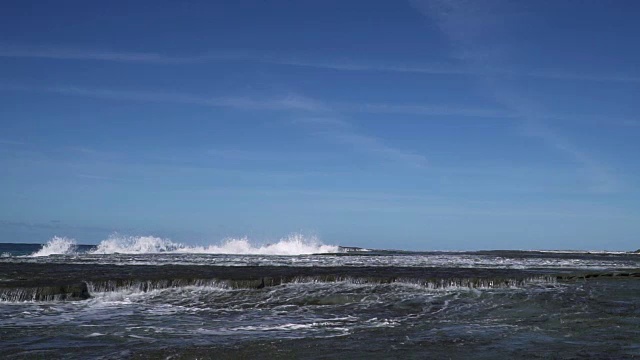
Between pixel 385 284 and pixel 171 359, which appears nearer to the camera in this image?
pixel 171 359

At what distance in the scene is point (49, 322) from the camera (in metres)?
19.6

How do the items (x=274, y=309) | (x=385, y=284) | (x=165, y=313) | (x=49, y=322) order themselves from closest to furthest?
(x=49, y=322) → (x=165, y=313) → (x=274, y=309) → (x=385, y=284)

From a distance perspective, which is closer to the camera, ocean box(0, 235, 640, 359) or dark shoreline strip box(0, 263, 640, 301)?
ocean box(0, 235, 640, 359)

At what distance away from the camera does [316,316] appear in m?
21.7

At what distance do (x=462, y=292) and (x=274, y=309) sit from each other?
34.4 feet

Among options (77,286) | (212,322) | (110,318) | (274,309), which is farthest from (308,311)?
(77,286)

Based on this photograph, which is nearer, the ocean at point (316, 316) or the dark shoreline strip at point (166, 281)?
the ocean at point (316, 316)

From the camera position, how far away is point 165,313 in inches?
870

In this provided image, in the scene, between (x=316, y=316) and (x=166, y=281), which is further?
(x=166, y=281)

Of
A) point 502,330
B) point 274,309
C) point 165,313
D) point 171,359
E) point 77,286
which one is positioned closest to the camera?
point 171,359

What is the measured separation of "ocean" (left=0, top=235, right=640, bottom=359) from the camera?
49.3 ft

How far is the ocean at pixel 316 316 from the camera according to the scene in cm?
1504

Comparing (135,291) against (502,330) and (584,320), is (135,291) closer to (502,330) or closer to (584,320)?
(502,330)

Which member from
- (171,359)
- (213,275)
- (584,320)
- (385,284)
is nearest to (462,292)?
(385,284)
